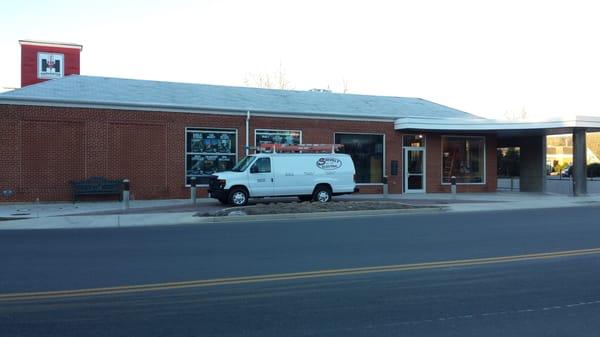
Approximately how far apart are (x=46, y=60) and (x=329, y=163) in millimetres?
31197

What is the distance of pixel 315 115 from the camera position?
25094 mm

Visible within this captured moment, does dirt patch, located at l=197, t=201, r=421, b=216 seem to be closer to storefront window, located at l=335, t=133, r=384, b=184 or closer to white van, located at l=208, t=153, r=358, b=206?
white van, located at l=208, t=153, r=358, b=206

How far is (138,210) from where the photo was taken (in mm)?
18734

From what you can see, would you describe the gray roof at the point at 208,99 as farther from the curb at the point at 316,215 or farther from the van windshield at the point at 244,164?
the curb at the point at 316,215

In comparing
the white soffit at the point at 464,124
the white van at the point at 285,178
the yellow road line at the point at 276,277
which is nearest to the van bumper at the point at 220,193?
the white van at the point at 285,178

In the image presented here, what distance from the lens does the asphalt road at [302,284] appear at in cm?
579

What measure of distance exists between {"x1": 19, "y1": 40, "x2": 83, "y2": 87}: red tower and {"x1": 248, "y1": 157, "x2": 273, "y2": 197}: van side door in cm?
2880

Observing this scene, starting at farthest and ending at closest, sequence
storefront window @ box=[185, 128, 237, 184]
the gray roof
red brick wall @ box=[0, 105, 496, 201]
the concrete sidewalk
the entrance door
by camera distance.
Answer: the entrance door < storefront window @ box=[185, 128, 237, 184] < the gray roof < red brick wall @ box=[0, 105, 496, 201] < the concrete sidewalk

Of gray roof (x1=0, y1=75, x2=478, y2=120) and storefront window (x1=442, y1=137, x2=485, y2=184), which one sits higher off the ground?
gray roof (x1=0, y1=75, x2=478, y2=120)

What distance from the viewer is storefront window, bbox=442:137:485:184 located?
28.0m

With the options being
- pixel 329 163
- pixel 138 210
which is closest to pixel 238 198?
pixel 138 210

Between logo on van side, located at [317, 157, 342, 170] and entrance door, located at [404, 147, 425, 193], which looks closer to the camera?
logo on van side, located at [317, 157, 342, 170]

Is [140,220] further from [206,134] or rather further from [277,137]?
[277,137]

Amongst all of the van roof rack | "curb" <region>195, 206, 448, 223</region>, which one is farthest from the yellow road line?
the van roof rack
